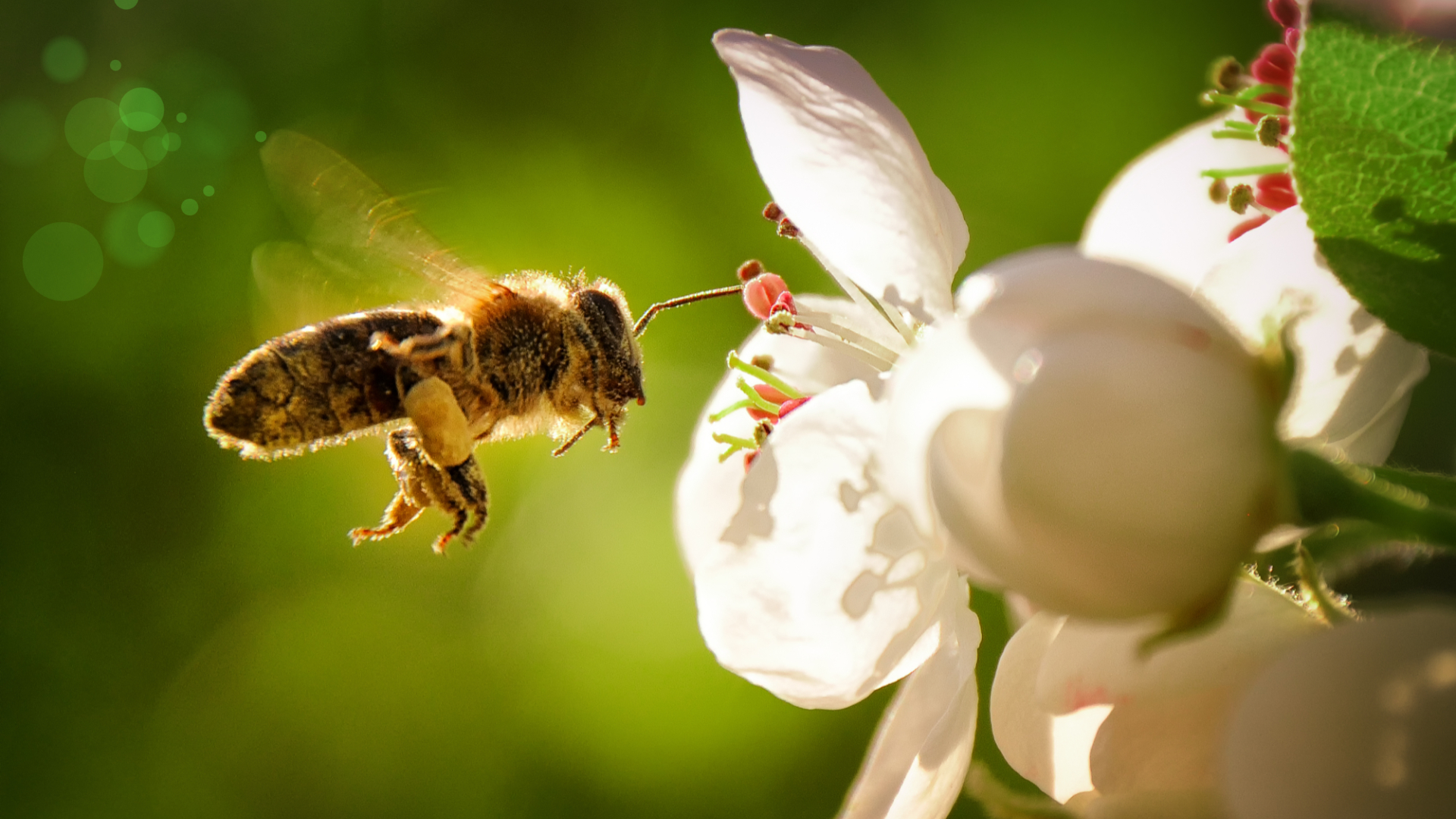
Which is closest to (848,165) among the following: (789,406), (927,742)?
(789,406)

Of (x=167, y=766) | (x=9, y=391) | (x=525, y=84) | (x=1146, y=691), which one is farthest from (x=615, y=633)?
(x=1146, y=691)

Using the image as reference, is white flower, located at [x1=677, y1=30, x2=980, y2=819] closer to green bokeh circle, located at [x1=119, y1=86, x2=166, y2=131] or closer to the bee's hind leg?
the bee's hind leg

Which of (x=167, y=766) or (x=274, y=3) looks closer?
(x=167, y=766)

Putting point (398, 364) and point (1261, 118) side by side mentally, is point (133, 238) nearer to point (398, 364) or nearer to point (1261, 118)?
point (398, 364)

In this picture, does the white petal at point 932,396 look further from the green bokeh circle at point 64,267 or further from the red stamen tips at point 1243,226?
the green bokeh circle at point 64,267

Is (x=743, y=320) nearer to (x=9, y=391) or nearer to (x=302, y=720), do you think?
(x=302, y=720)

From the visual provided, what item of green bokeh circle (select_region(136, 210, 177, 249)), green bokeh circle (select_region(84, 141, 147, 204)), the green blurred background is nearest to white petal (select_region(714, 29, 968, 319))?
the green blurred background
